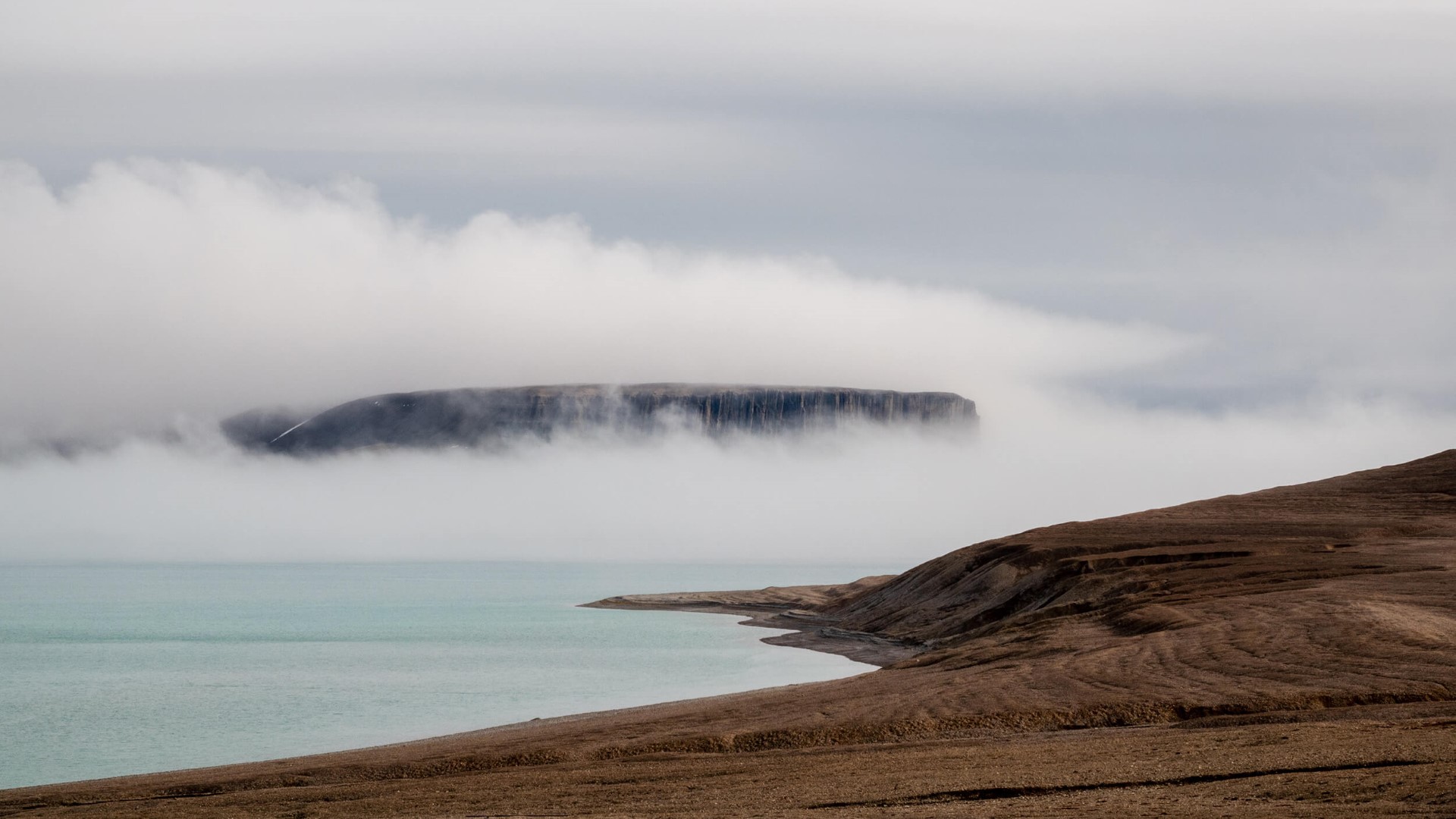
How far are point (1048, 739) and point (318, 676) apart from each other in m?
42.7

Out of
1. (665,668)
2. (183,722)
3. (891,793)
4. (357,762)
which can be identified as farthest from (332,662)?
(891,793)

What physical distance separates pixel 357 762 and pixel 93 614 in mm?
107808

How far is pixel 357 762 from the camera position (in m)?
30.2

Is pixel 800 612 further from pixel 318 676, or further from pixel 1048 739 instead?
pixel 1048 739

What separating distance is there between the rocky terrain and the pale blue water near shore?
7515mm

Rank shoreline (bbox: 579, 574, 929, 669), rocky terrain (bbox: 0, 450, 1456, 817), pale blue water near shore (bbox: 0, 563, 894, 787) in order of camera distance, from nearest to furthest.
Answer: rocky terrain (bbox: 0, 450, 1456, 817)
pale blue water near shore (bbox: 0, 563, 894, 787)
shoreline (bbox: 579, 574, 929, 669)

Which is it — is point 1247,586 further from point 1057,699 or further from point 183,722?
point 183,722

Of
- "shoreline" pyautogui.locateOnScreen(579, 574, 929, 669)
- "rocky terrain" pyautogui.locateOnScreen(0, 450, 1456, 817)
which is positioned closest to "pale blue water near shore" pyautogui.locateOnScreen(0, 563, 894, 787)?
"shoreline" pyautogui.locateOnScreen(579, 574, 929, 669)

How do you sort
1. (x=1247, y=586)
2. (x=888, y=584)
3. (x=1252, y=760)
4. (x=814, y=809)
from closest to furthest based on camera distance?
(x=814, y=809)
(x=1252, y=760)
(x=1247, y=586)
(x=888, y=584)

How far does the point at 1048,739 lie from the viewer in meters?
28.4

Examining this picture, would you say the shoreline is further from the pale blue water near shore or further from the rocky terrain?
the rocky terrain

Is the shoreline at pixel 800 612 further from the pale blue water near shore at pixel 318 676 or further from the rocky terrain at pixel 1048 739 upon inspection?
the rocky terrain at pixel 1048 739

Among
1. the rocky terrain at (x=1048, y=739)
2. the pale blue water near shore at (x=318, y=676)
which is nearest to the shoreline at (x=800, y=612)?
the pale blue water near shore at (x=318, y=676)

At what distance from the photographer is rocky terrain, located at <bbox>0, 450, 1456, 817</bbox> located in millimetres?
21156
